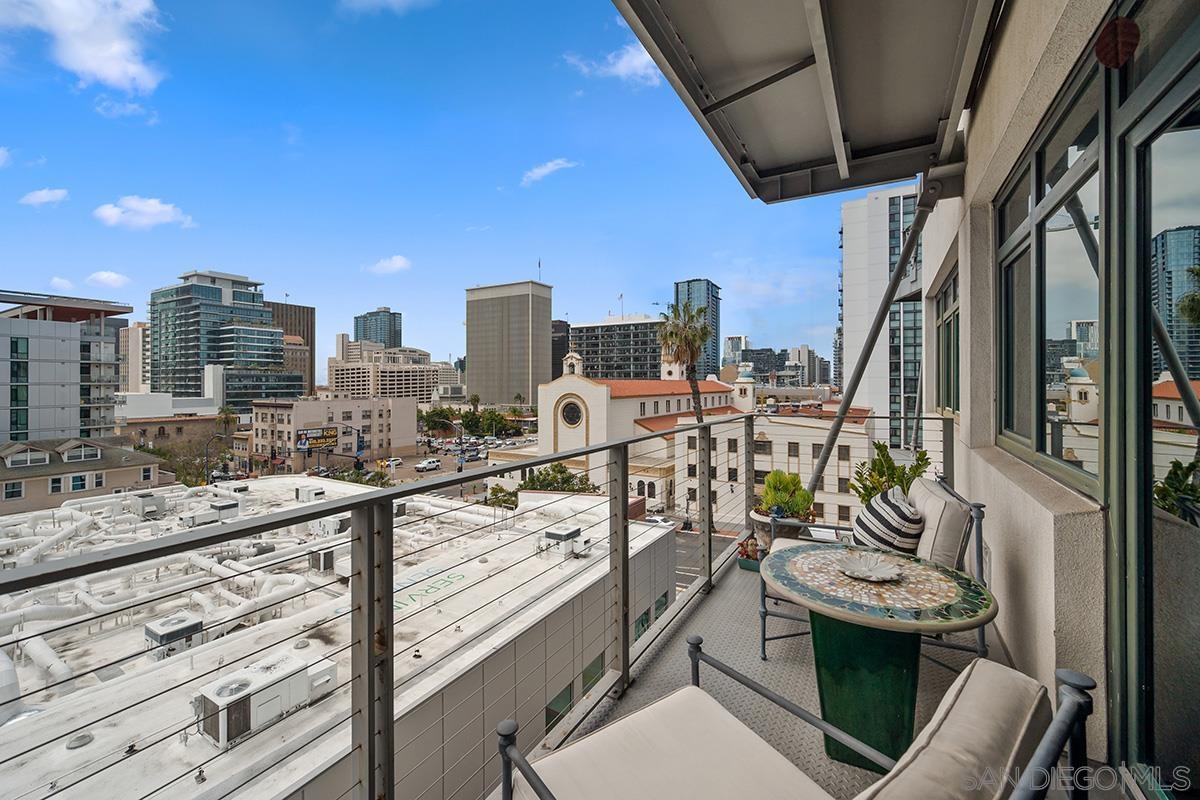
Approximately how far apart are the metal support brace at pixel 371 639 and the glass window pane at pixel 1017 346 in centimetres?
249

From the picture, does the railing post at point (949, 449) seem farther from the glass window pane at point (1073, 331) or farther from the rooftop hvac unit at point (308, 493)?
the rooftop hvac unit at point (308, 493)

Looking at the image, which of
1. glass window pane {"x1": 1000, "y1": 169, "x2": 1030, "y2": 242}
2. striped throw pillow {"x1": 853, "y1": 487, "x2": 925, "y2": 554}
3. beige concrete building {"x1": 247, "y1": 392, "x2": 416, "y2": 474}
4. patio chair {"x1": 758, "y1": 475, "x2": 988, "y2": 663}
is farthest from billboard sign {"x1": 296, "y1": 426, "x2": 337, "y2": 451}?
glass window pane {"x1": 1000, "y1": 169, "x2": 1030, "y2": 242}

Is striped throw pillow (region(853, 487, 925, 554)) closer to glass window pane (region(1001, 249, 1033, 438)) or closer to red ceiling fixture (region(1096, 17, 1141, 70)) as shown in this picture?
glass window pane (region(1001, 249, 1033, 438))

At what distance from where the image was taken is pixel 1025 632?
179 cm

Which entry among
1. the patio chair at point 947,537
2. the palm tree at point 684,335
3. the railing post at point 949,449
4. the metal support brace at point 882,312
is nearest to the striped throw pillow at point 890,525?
the patio chair at point 947,537

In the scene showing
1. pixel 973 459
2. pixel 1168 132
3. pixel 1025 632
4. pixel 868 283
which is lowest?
pixel 1025 632

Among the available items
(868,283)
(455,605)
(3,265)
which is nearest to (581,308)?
(868,283)

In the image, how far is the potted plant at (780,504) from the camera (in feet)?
11.7

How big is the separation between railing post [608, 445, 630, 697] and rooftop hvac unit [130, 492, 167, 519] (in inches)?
964

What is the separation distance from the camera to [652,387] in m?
32.4

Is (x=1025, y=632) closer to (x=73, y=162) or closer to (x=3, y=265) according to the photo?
(x=73, y=162)

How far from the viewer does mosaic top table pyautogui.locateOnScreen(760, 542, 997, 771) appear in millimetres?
1486

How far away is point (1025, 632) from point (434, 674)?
594 cm

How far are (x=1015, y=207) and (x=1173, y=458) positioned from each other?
1.86 m
